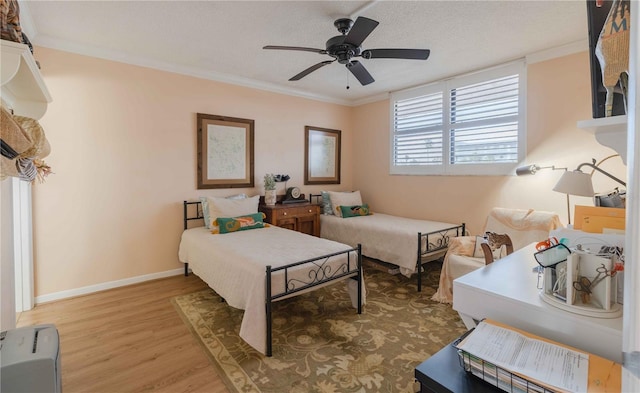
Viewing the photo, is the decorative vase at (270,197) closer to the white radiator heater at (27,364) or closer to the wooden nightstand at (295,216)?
the wooden nightstand at (295,216)

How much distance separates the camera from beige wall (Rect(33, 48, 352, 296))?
299cm

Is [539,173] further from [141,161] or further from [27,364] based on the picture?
[141,161]

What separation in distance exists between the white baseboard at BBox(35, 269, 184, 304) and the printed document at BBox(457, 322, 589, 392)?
145 inches

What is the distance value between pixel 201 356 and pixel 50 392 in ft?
3.80

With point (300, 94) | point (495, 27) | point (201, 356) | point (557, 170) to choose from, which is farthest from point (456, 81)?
point (201, 356)

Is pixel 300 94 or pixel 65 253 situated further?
pixel 300 94

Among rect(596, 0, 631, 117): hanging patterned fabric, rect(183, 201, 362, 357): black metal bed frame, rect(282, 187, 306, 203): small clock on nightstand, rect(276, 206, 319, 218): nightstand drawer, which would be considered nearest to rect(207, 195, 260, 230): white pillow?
rect(276, 206, 319, 218): nightstand drawer

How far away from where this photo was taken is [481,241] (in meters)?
2.93

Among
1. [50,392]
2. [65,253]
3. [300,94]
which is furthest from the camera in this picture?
[300,94]

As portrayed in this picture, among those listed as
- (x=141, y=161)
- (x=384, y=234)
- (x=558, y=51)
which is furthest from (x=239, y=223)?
(x=558, y=51)

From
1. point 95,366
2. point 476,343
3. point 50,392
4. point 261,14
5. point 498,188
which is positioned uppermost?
point 261,14

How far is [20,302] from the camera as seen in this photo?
9.08ft

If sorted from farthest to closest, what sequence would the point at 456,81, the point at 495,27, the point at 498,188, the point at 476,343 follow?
the point at 456,81
the point at 498,188
the point at 495,27
the point at 476,343

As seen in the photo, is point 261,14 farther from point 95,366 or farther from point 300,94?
point 95,366
